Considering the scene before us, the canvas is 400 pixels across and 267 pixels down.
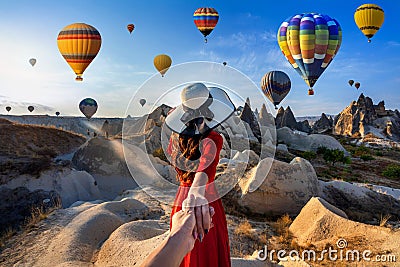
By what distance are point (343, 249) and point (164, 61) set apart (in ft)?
75.4

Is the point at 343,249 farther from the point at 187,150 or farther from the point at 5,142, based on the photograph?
the point at 5,142

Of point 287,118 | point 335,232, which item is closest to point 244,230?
point 335,232

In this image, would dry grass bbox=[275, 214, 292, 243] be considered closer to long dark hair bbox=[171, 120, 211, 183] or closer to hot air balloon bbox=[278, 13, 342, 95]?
long dark hair bbox=[171, 120, 211, 183]

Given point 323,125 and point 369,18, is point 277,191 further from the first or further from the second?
point 323,125

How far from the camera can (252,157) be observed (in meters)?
10.9

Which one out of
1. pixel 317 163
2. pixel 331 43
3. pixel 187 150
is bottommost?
pixel 317 163

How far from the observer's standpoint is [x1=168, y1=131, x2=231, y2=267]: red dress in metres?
2.75

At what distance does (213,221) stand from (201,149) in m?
0.77

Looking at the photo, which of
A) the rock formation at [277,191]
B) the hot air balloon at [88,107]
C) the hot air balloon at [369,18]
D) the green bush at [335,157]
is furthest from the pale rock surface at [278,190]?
the hot air balloon at [88,107]

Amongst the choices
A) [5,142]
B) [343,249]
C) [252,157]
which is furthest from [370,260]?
[5,142]

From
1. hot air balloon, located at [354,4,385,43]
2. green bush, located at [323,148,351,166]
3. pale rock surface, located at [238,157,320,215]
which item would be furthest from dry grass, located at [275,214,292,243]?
hot air balloon, located at [354,4,385,43]

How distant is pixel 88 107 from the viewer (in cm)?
3206

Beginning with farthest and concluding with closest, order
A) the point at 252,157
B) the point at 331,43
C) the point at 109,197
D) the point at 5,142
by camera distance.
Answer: the point at 331,43
the point at 5,142
the point at 109,197
the point at 252,157

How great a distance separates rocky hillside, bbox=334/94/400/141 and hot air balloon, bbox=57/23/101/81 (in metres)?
49.4
